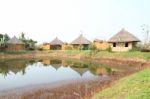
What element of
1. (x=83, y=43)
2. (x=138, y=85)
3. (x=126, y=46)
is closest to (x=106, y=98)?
(x=138, y=85)

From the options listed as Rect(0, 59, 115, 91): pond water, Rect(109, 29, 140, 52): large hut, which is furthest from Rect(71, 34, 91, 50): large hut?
Rect(0, 59, 115, 91): pond water

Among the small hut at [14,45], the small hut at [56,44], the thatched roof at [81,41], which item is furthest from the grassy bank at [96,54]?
the small hut at [56,44]

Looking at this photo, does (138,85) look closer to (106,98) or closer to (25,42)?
(106,98)

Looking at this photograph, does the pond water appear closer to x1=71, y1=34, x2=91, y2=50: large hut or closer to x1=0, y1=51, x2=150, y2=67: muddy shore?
x1=0, y1=51, x2=150, y2=67: muddy shore

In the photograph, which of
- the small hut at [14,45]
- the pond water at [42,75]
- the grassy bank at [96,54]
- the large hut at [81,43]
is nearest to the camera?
the pond water at [42,75]

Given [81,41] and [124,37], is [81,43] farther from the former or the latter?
[124,37]

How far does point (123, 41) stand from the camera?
2085 inches

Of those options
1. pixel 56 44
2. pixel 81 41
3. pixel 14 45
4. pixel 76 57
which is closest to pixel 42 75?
pixel 76 57

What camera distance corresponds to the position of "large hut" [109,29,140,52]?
173 ft

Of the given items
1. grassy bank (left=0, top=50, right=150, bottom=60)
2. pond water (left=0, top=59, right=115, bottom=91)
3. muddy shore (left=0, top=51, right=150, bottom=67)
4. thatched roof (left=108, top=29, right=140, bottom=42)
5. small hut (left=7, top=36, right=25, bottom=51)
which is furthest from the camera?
small hut (left=7, top=36, right=25, bottom=51)

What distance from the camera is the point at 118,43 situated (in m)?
54.5

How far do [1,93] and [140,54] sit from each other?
24.0 meters

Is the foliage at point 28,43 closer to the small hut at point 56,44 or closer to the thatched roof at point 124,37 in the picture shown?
the small hut at point 56,44

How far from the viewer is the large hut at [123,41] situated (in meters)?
52.6
